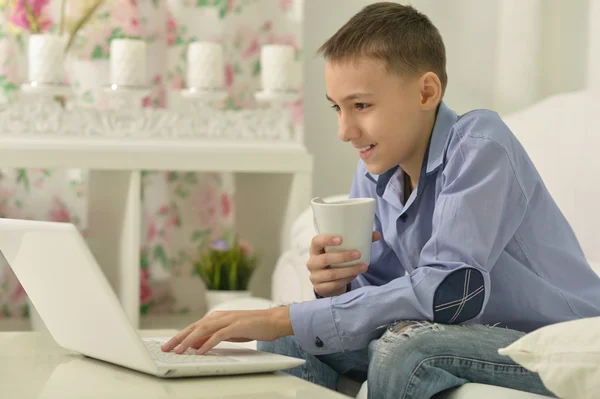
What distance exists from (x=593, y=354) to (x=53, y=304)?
65 cm

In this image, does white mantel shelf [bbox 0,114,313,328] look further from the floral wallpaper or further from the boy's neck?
the boy's neck

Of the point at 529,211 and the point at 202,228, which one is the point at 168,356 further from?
the point at 202,228

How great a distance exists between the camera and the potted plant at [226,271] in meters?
2.51

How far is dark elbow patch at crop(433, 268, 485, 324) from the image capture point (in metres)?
1.06

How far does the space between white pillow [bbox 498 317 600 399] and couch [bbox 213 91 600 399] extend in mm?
854

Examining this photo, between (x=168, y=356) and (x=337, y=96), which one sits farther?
(x=337, y=96)

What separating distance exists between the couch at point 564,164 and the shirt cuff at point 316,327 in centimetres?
59

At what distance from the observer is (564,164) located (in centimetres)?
193

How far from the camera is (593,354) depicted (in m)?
0.86

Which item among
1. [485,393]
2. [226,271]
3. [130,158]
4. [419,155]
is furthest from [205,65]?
[485,393]

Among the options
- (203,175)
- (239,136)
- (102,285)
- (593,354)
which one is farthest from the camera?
(203,175)

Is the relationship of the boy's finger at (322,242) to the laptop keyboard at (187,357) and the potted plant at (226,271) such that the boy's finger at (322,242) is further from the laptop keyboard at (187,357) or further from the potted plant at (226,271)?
the potted plant at (226,271)

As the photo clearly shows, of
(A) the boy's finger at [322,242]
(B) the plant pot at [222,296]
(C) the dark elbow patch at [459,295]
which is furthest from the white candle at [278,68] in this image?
(C) the dark elbow patch at [459,295]

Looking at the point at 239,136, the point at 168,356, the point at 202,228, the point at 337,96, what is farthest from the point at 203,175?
the point at 168,356
